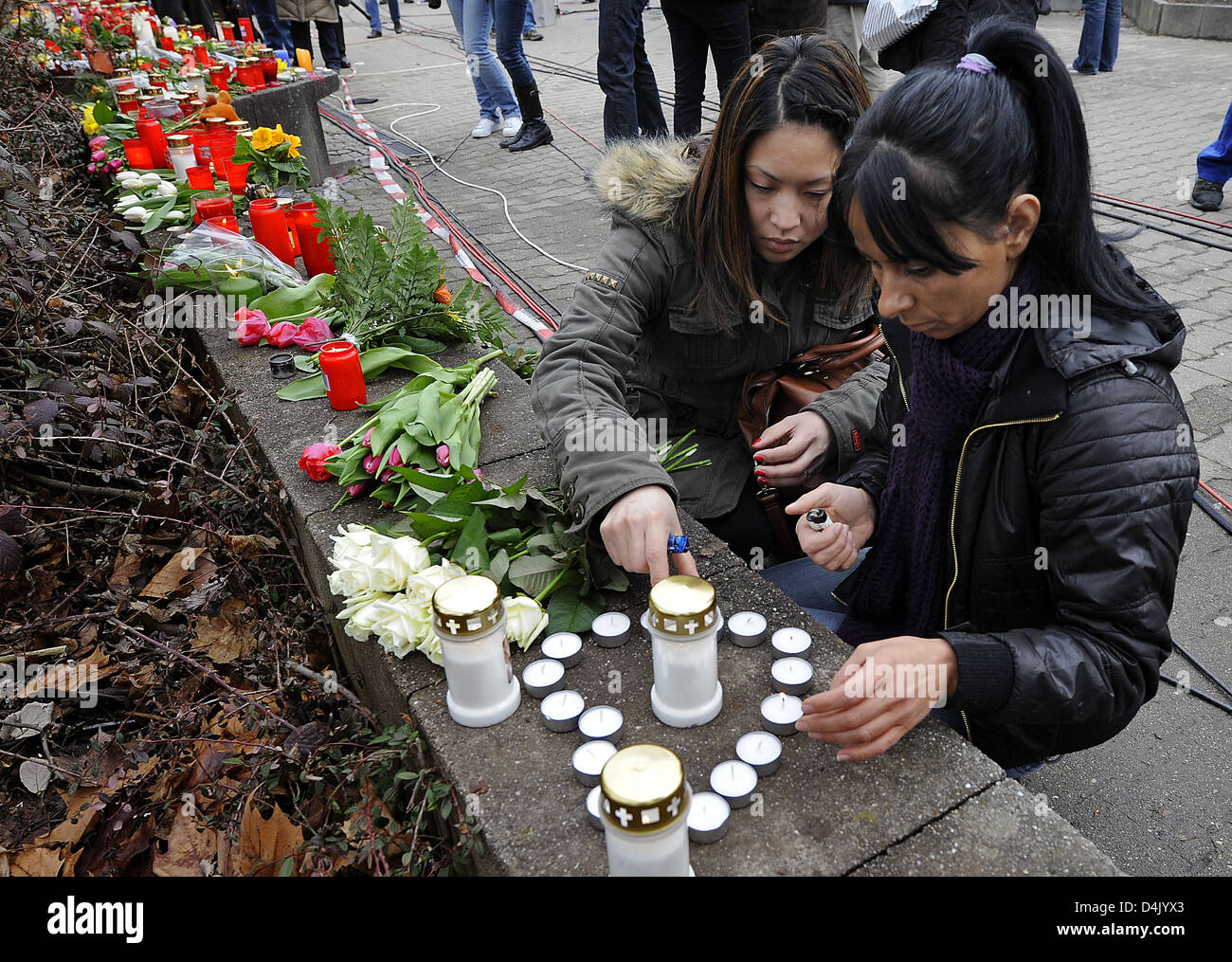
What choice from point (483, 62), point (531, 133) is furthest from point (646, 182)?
point (483, 62)

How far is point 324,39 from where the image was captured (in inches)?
476

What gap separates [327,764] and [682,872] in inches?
36.9

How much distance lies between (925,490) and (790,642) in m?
0.43

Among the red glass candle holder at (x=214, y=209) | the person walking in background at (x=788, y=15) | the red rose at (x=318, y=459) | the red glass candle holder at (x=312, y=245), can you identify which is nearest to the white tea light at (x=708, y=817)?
the red rose at (x=318, y=459)

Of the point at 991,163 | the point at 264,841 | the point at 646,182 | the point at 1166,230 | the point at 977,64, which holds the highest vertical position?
the point at 977,64

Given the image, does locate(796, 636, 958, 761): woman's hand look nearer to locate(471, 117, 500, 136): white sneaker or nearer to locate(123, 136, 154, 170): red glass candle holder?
locate(123, 136, 154, 170): red glass candle holder

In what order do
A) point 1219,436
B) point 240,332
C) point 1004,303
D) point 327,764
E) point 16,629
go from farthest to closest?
point 1219,436
point 240,332
point 16,629
point 327,764
point 1004,303

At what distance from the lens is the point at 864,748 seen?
4.61ft

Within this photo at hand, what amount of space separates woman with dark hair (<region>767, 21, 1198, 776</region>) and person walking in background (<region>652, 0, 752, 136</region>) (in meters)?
3.99

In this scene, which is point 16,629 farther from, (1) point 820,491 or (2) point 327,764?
(1) point 820,491

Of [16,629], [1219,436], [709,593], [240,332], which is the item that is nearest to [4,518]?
[16,629]

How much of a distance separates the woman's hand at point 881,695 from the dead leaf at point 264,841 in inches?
41.1

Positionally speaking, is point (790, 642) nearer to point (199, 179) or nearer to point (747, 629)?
point (747, 629)

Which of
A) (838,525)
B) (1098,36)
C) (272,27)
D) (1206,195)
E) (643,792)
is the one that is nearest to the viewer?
(643,792)
